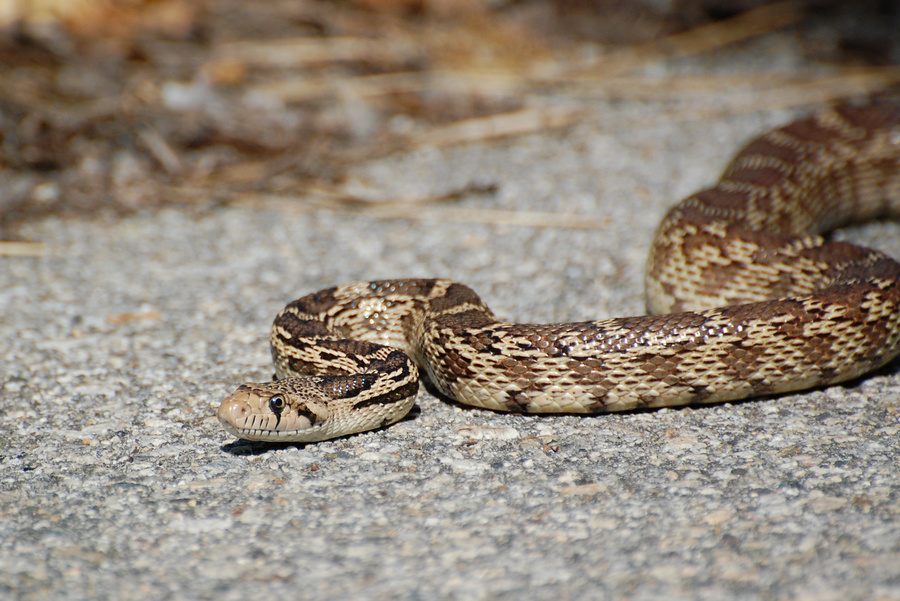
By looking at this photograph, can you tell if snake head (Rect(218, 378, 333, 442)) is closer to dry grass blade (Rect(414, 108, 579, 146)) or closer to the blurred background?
the blurred background

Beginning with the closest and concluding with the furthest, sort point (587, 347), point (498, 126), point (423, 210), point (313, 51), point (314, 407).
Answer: point (314, 407) → point (587, 347) → point (423, 210) → point (498, 126) → point (313, 51)

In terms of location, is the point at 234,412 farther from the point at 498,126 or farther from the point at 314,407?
the point at 498,126

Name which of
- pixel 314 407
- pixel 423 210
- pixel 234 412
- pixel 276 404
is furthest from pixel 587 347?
pixel 423 210

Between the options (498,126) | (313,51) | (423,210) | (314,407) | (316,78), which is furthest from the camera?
(313,51)

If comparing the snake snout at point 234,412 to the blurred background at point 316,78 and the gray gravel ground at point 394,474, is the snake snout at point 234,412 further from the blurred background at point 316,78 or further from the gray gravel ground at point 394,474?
the blurred background at point 316,78

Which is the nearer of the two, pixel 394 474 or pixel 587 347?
pixel 394 474

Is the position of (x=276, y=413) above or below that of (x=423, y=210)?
below

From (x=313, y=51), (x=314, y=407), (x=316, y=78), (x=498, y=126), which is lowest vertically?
(x=314, y=407)
